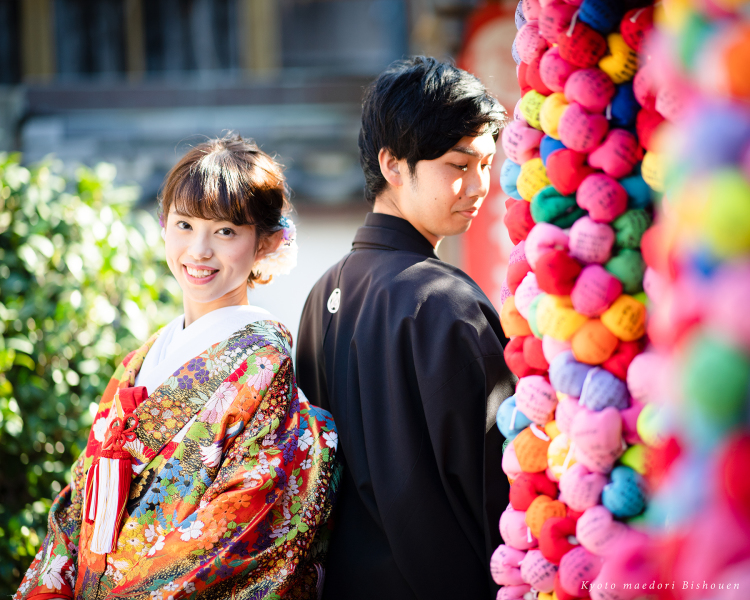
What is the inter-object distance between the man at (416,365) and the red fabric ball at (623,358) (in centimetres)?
52

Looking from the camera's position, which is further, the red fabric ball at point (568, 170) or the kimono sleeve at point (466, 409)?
the kimono sleeve at point (466, 409)

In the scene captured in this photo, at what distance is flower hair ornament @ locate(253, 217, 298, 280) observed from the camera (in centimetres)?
217

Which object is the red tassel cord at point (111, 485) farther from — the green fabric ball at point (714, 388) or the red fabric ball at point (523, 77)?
the green fabric ball at point (714, 388)

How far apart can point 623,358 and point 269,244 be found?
128 centimetres

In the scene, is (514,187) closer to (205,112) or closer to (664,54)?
(664,54)

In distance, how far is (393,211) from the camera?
2.10m

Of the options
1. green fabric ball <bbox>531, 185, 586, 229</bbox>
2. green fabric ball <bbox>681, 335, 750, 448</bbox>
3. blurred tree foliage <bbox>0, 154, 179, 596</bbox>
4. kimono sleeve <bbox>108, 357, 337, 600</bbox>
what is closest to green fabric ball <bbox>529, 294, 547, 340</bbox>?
green fabric ball <bbox>531, 185, 586, 229</bbox>

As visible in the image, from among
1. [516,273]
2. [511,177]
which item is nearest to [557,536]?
[516,273]

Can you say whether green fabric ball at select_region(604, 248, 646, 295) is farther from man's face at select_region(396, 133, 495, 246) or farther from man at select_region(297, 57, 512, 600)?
man's face at select_region(396, 133, 495, 246)

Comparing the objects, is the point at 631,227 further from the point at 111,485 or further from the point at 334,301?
the point at 111,485

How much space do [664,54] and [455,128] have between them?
1.20 m

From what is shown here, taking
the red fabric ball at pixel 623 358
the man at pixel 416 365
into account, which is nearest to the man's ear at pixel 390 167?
the man at pixel 416 365

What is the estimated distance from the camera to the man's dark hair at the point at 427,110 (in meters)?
1.89

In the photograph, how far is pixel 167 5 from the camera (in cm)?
613
